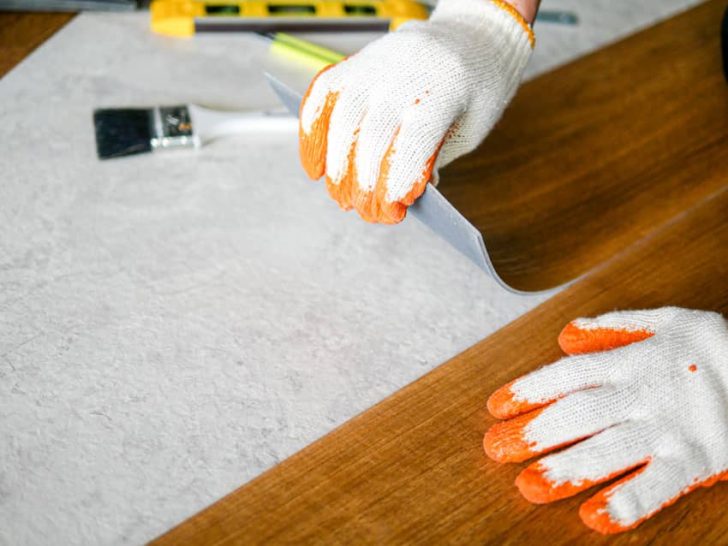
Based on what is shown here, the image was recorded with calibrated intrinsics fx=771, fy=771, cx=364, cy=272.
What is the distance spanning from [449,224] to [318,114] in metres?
0.23

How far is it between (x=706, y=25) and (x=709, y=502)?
120cm

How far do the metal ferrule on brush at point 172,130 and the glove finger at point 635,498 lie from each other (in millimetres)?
854

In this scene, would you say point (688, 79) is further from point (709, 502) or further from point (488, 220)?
point (709, 502)

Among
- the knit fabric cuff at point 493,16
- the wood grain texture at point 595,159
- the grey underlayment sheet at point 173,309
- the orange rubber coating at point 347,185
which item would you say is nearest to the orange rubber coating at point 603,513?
the grey underlayment sheet at point 173,309

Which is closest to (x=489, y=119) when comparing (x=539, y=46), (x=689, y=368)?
(x=689, y=368)

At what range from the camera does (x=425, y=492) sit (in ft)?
3.05

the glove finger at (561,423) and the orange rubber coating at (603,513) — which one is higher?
the glove finger at (561,423)

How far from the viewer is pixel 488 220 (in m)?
1.27

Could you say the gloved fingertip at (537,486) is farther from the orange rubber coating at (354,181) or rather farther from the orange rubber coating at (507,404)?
the orange rubber coating at (354,181)

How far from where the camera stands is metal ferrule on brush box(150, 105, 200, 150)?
130 cm

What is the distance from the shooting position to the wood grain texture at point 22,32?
1.46 meters

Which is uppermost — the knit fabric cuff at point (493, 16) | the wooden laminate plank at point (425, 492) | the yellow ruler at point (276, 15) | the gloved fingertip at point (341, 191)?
the knit fabric cuff at point (493, 16)

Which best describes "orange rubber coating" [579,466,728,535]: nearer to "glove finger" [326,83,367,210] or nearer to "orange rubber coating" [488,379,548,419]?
"orange rubber coating" [488,379,548,419]

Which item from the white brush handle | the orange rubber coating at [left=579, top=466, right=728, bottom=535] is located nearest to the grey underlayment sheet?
the white brush handle
